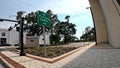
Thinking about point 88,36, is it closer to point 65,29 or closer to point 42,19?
point 65,29

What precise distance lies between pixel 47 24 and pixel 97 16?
84.2 ft

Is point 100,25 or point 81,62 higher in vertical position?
point 100,25

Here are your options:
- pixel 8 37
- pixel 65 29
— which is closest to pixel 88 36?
pixel 65 29

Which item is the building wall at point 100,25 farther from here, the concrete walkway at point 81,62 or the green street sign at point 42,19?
the concrete walkway at point 81,62

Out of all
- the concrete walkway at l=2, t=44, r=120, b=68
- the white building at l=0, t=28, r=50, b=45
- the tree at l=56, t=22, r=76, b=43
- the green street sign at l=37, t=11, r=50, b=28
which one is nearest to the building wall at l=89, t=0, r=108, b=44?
the green street sign at l=37, t=11, r=50, b=28

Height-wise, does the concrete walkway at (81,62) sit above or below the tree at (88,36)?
below

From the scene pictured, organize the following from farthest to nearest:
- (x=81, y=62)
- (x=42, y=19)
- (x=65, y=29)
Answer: (x=65, y=29), (x=42, y=19), (x=81, y=62)

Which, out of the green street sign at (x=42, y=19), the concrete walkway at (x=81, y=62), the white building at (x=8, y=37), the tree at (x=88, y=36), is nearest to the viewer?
the concrete walkway at (x=81, y=62)

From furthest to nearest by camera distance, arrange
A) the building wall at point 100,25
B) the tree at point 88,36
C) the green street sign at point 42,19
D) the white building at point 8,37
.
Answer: the white building at point 8,37
the tree at point 88,36
the building wall at point 100,25
the green street sign at point 42,19

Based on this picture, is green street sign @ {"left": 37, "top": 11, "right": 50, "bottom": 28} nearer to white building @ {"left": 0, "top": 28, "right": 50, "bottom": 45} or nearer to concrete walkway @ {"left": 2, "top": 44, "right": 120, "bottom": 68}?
concrete walkway @ {"left": 2, "top": 44, "right": 120, "bottom": 68}

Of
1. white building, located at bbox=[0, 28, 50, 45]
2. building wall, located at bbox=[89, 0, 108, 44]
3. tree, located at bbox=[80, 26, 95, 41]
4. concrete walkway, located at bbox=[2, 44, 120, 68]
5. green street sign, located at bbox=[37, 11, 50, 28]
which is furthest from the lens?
white building, located at bbox=[0, 28, 50, 45]

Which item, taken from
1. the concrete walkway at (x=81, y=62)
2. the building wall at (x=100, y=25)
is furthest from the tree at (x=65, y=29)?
the concrete walkway at (x=81, y=62)

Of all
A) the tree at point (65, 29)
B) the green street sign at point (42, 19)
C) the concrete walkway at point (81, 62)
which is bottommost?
the concrete walkway at point (81, 62)

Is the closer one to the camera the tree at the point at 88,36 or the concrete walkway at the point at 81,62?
the concrete walkway at the point at 81,62
